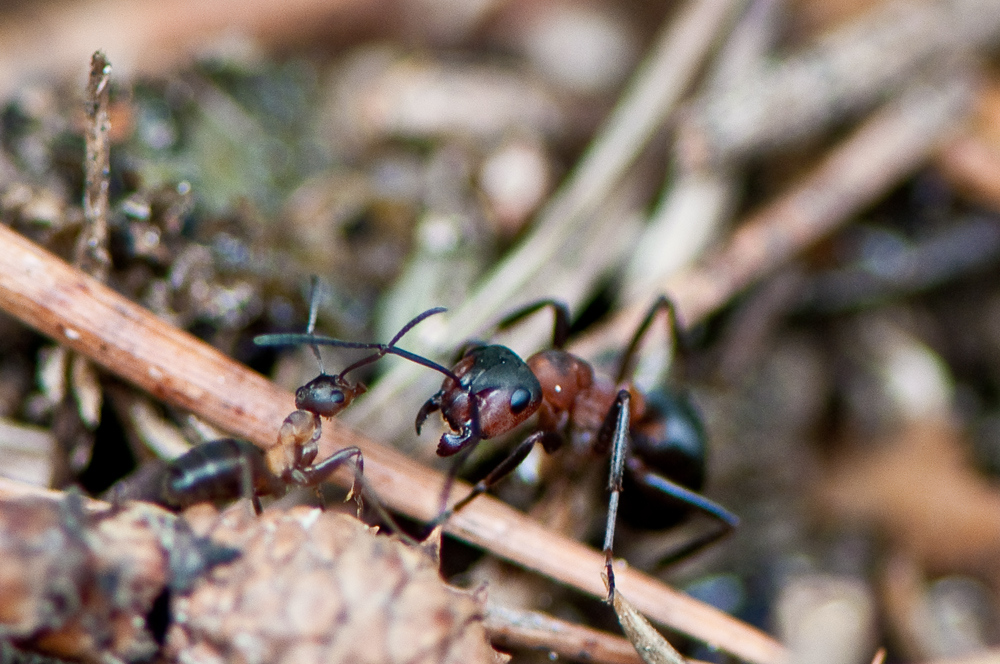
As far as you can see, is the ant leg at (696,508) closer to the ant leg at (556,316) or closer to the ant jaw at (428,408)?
the ant leg at (556,316)

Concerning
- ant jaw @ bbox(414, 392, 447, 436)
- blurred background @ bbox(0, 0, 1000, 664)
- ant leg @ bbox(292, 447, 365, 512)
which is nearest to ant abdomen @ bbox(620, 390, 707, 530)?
blurred background @ bbox(0, 0, 1000, 664)

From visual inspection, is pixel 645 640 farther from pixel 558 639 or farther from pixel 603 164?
pixel 603 164

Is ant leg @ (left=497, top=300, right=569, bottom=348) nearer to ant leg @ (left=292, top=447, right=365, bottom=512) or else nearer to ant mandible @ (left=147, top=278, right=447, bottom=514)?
ant mandible @ (left=147, top=278, right=447, bottom=514)

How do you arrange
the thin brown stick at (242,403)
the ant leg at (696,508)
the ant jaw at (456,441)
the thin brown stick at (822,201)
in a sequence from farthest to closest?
1. the thin brown stick at (822,201)
2. the ant leg at (696,508)
3. the ant jaw at (456,441)
4. the thin brown stick at (242,403)

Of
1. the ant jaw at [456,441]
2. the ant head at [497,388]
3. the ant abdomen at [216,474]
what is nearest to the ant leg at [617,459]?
the ant head at [497,388]

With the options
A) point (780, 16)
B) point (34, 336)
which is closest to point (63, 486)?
point (34, 336)

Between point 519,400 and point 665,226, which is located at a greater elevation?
point 665,226

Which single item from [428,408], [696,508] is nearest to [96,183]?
[428,408]
